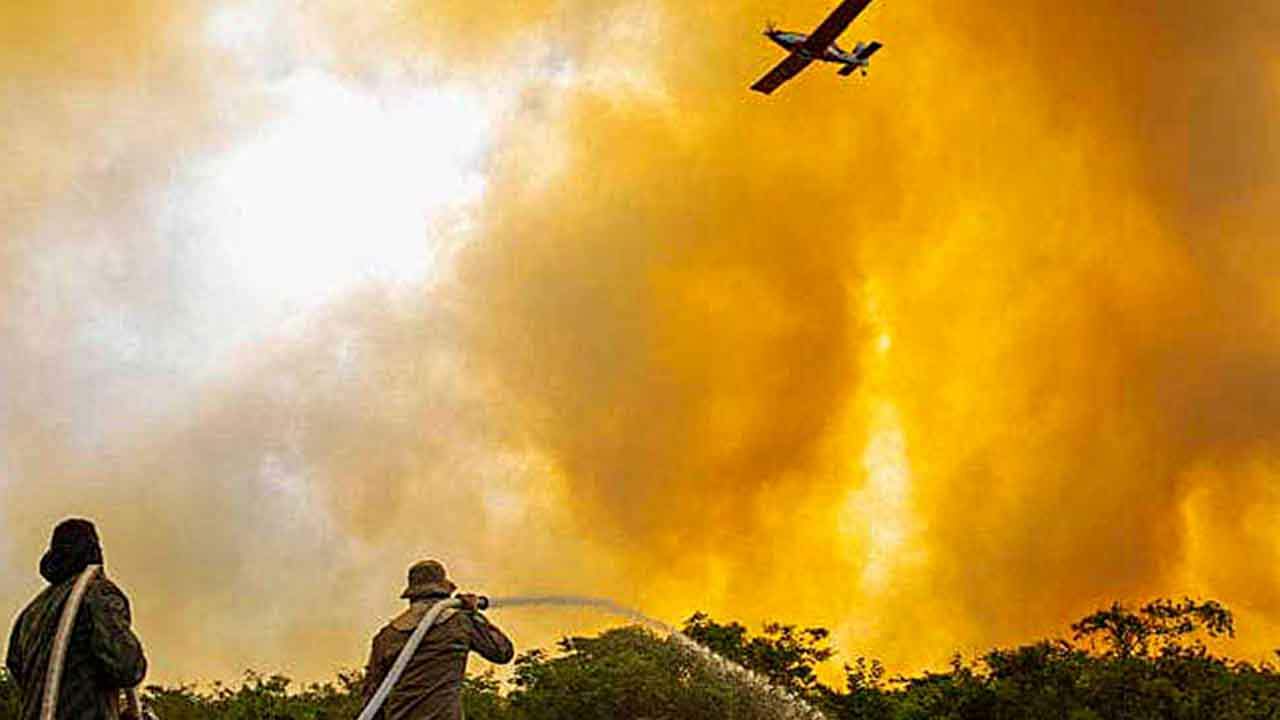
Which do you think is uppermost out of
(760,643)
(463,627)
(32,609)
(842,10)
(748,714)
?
(842,10)

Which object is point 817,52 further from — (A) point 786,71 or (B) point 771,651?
(B) point 771,651

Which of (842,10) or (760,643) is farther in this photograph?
(842,10)

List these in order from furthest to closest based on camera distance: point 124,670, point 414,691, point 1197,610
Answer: point 1197,610 → point 414,691 → point 124,670

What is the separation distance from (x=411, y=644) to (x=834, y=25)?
37.4 meters

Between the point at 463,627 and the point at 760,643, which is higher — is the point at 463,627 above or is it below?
below

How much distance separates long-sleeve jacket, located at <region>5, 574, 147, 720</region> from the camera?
1125cm

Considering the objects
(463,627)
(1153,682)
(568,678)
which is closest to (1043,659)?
(1153,682)

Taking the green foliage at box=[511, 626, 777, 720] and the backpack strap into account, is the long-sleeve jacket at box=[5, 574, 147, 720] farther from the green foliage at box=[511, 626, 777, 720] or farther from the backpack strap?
the green foliage at box=[511, 626, 777, 720]

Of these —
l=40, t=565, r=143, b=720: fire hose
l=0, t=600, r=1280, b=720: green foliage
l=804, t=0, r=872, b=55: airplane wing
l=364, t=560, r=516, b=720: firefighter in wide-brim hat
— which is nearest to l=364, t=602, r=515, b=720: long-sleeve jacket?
l=364, t=560, r=516, b=720: firefighter in wide-brim hat

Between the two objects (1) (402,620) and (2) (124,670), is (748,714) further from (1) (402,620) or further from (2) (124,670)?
(2) (124,670)

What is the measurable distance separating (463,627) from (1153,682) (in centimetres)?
2088

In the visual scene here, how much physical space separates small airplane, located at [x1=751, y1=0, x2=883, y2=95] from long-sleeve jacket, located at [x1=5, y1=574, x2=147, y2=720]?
3914 cm

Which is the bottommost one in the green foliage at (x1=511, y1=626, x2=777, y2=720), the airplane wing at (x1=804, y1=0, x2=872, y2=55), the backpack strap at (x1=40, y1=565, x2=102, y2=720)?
the backpack strap at (x1=40, y1=565, x2=102, y2=720)

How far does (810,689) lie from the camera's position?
33375mm
